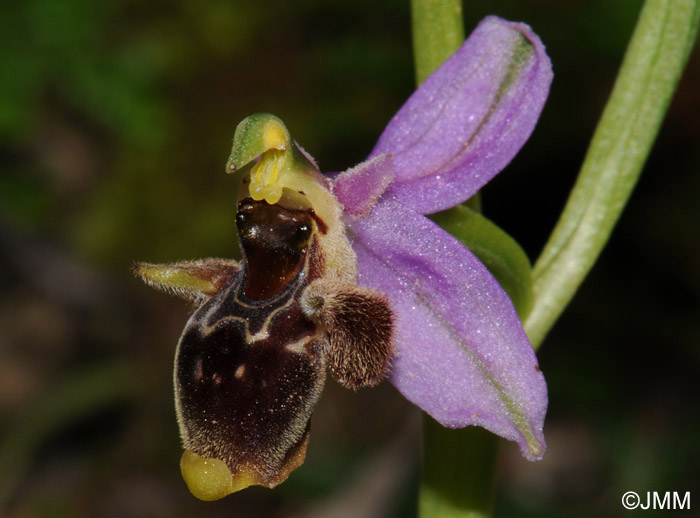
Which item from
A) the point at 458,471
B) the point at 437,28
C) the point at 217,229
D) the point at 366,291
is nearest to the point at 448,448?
the point at 458,471

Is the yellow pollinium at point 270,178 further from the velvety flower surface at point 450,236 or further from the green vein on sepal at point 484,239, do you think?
the green vein on sepal at point 484,239

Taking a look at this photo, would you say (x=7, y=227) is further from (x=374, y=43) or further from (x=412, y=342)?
(x=412, y=342)

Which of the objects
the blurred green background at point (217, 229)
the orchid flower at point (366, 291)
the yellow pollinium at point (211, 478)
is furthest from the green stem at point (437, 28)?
the blurred green background at point (217, 229)

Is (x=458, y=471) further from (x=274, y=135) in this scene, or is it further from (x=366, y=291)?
(x=274, y=135)

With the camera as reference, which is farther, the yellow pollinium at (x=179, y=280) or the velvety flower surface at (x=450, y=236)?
the yellow pollinium at (x=179, y=280)

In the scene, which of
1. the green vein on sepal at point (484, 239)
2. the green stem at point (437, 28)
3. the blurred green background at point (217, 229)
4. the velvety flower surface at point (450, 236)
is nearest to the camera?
the velvety flower surface at point (450, 236)

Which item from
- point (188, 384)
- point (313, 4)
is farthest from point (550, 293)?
point (313, 4)
